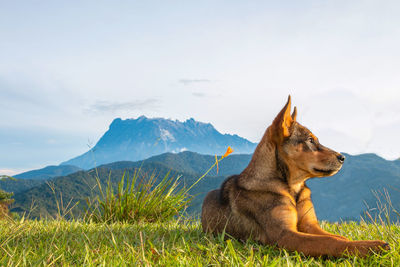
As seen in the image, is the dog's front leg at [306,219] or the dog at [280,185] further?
the dog's front leg at [306,219]

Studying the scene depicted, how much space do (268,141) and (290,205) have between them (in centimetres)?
88

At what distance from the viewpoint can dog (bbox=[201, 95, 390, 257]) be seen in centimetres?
422

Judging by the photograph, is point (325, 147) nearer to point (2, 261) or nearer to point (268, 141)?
point (268, 141)

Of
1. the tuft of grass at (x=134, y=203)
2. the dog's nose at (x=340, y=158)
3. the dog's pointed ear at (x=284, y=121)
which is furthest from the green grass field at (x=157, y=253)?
the tuft of grass at (x=134, y=203)

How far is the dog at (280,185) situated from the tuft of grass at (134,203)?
3083 mm

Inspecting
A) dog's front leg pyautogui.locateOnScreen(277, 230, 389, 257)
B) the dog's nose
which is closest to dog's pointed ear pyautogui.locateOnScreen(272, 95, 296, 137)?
the dog's nose

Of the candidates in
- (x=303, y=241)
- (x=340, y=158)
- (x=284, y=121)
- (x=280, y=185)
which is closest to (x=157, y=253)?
(x=303, y=241)

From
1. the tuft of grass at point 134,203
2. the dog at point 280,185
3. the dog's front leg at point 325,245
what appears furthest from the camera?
the tuft of grass at point 134,203

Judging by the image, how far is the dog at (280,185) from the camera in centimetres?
422

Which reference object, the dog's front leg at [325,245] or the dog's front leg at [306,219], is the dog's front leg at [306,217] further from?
the dog's front leg at [325,245]

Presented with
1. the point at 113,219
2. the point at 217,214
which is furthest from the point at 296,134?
the point at 113,219

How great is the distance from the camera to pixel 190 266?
3.15 m

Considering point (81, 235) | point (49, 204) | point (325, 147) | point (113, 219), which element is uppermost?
point (325, 147)

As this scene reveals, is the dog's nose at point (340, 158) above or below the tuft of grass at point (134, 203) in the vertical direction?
above
